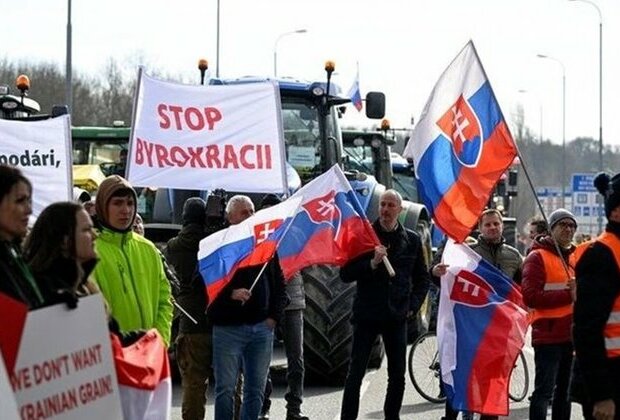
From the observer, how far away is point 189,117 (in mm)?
12195

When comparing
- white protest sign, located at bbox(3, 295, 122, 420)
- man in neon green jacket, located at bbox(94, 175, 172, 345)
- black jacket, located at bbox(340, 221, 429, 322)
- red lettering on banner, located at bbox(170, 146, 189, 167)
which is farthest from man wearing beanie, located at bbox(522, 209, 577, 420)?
white protest sign, located at bbox(3, 295, 122, 420)

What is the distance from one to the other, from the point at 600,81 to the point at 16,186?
51.4 metres

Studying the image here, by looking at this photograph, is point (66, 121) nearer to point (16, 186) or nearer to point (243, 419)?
point (243, 419)

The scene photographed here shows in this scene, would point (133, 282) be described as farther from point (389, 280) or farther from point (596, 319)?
point (389, 280)

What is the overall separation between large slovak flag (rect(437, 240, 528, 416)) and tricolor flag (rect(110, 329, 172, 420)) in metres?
4.57

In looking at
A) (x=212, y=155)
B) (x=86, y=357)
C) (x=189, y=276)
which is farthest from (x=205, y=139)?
(x=86, y=357)

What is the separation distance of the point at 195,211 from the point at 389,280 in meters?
1.56

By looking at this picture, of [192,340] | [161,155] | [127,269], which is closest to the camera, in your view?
Answer: [127,269]

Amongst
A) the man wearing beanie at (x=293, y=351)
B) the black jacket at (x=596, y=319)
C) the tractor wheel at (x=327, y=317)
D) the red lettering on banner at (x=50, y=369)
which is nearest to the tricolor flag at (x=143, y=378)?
the red lettering on banner at (x=50, y=369)

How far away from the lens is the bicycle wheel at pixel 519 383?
15.0 m

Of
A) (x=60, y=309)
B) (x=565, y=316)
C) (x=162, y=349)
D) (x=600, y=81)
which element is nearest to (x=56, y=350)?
(x=60, y=309)

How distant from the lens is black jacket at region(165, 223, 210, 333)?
10922mm

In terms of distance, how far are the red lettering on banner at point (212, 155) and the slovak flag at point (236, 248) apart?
1.09m

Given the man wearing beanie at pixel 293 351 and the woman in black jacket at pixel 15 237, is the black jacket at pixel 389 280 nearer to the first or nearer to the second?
the man wearing beanie at pixel 293 351
